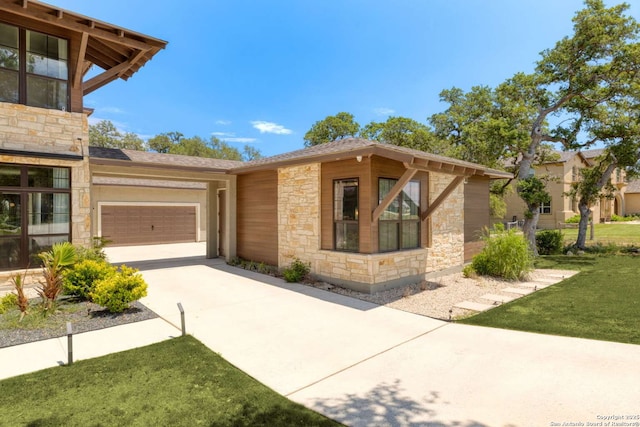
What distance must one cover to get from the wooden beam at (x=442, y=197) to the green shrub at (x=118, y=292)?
7.12 meters

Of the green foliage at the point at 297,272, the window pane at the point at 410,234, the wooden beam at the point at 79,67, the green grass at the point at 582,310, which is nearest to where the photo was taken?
the green grass at the point at 582,310

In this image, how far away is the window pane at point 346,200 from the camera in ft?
26.0

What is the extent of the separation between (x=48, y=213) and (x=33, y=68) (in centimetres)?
364

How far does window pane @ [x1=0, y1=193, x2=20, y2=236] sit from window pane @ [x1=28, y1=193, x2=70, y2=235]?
238mm

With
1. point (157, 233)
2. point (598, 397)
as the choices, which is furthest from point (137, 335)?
point (157, 233)

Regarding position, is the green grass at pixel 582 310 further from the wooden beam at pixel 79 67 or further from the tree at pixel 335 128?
the tree at pixel 335 128

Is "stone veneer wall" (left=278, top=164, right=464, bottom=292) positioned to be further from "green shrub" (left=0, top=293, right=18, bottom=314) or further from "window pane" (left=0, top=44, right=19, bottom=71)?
"window pane" (left=0, top=44, right=19, bottom=71)

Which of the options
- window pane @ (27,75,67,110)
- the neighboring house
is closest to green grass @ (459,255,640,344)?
window pane @ (27,75,67,110)

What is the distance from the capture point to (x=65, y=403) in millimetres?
3195

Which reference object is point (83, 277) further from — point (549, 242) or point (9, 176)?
point (549, 242)

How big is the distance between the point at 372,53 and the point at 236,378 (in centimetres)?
1757

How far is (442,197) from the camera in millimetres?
8617

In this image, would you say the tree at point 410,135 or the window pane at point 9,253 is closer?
the window pane at point 9,253

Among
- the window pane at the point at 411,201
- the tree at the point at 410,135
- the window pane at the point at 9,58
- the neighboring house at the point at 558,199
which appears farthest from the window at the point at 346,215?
the neighboring house at the point at 558,199
